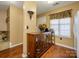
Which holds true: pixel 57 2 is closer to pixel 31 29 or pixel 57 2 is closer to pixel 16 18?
pixel 31 29

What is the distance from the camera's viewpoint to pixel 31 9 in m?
1.77

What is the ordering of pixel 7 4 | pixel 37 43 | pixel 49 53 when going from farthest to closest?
pixel 37 43 < pixel 49 53 < pixel 7 4

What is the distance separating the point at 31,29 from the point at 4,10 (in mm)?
583

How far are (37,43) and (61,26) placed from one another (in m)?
0.58

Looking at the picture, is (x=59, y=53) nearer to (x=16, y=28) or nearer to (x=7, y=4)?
(x=16, y=28)

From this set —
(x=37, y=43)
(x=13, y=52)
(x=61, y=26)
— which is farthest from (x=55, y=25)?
(x=13, y=52)

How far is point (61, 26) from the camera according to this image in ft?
6.01

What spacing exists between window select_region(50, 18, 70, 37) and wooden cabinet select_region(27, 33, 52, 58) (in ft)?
0.63

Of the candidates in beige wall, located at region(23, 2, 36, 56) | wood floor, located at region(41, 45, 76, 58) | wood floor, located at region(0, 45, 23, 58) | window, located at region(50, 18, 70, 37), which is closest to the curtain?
window, located at region(50, 18, 70, 37)

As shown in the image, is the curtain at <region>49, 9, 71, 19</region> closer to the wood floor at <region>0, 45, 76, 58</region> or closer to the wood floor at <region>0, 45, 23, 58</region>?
the wood floor at <region>0, 45, 76, 58</region>

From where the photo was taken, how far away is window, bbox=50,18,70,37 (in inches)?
69.1

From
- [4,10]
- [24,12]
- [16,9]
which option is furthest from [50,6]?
[4,10]

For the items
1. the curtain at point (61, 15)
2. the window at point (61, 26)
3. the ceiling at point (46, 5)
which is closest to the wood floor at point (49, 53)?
the window at point (61, 26)

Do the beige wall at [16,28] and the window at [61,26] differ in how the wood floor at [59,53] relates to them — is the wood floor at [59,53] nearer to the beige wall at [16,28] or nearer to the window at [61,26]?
the window at [61,26]
